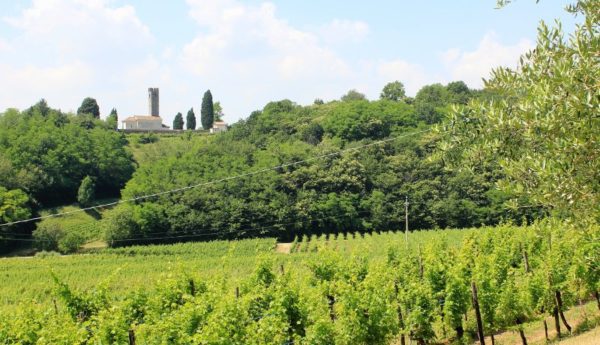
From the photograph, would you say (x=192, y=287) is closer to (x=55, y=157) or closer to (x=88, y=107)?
(x=55, y=157)

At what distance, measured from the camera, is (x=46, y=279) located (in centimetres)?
3678

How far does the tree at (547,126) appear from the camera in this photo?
605cm

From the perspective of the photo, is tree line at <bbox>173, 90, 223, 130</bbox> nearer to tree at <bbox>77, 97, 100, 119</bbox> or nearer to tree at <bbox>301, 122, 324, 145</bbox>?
tree at <bbox>77, 97, 100, 119</bbox>

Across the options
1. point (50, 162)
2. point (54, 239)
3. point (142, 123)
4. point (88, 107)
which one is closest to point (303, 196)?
point (54, 239)

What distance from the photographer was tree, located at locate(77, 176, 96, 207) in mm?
69519

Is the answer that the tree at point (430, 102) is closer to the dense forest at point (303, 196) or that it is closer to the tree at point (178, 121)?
the dense forest at point (303, 196)

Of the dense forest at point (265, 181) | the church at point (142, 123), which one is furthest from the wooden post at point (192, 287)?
the church at point (142, 123)

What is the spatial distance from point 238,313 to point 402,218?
51.1 meters

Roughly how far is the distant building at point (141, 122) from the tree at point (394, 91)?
49.3 metres

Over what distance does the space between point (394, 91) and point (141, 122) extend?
55.0 metres

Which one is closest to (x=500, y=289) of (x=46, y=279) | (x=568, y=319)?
(x=568, y=319)

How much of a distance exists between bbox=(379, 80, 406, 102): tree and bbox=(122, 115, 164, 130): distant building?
49335 millimetres

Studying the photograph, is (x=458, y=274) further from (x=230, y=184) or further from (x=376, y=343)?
(x=230, y=184)

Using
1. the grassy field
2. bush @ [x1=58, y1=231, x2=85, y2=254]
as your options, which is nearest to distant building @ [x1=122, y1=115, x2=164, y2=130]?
bush @ [x1=58, y1=231, x2=85, y2=254]
